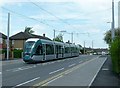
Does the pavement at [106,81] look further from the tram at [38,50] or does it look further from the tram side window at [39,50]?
the tram side window at [39,50]

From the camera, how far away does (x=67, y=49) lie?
6919 centimetres

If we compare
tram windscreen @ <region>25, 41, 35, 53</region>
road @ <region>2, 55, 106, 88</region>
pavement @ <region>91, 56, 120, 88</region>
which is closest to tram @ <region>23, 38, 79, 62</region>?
tram windscreen @ <region>25, 41, 35, 53</region>

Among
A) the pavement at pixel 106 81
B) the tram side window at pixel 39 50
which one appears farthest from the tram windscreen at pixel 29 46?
the pavement at pixel 106 81

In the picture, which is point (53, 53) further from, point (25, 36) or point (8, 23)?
point (25, 36)

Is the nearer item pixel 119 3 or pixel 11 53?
pixel 119 3

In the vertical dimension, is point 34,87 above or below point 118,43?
below

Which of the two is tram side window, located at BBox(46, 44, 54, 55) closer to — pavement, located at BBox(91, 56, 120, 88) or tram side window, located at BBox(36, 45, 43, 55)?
tram side window, located at BBox(36, 45, 43, 55)

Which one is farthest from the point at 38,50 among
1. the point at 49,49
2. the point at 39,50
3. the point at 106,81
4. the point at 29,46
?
the point at 106,81

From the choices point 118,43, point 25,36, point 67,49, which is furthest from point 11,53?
point 118,43

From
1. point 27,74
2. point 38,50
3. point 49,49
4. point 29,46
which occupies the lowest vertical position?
point 27,74

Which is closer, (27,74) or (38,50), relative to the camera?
(27,74)

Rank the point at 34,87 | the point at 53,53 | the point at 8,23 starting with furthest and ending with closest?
the point at 8,23
the point at 53,53
the point at 34,87

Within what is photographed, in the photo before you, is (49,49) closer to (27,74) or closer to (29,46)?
(29,46)

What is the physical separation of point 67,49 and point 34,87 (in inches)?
2105
